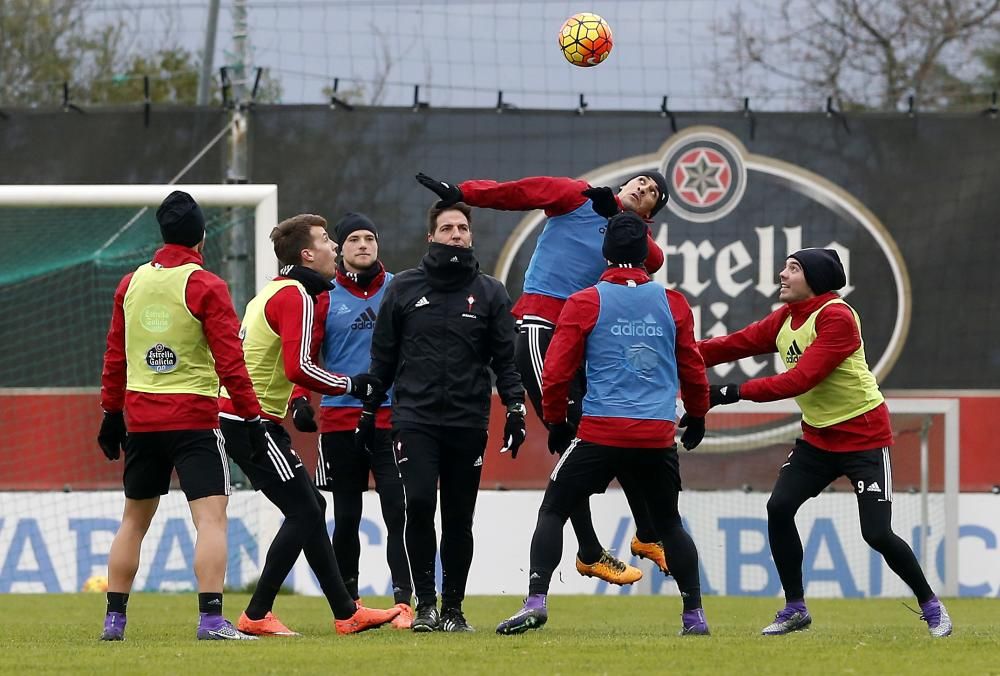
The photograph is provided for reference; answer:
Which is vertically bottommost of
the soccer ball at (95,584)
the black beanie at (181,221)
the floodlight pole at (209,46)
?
the soccer ball at (95,584)

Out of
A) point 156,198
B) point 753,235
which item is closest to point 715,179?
point 753,235

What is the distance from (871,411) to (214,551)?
3.46 m

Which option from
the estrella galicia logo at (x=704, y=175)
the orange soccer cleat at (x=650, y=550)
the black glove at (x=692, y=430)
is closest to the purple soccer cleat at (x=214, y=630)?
the orange soccer cleat at (x=650, y=550)

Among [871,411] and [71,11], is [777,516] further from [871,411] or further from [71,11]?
[71,11]

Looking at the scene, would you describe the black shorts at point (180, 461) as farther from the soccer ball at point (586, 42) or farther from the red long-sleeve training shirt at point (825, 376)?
the soccer ball at point (586, 42)

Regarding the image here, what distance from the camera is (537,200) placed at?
30.0 ft

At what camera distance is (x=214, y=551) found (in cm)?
820

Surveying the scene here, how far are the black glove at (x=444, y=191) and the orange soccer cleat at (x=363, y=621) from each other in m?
2.16

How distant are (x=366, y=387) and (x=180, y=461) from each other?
39.2 inches

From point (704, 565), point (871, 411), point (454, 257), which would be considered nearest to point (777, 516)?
point (871, 411)

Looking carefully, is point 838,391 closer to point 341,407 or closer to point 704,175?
point 341,407

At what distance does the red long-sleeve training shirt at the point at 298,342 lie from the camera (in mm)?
8586

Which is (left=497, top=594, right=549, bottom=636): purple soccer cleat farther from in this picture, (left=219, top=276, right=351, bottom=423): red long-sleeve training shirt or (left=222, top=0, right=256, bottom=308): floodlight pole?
(left=222, top=0, right=256, bottom=308): floodlight pole

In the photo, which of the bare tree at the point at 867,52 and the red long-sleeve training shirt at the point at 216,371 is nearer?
the red long-sleeve training shirt at the point at 216,371
